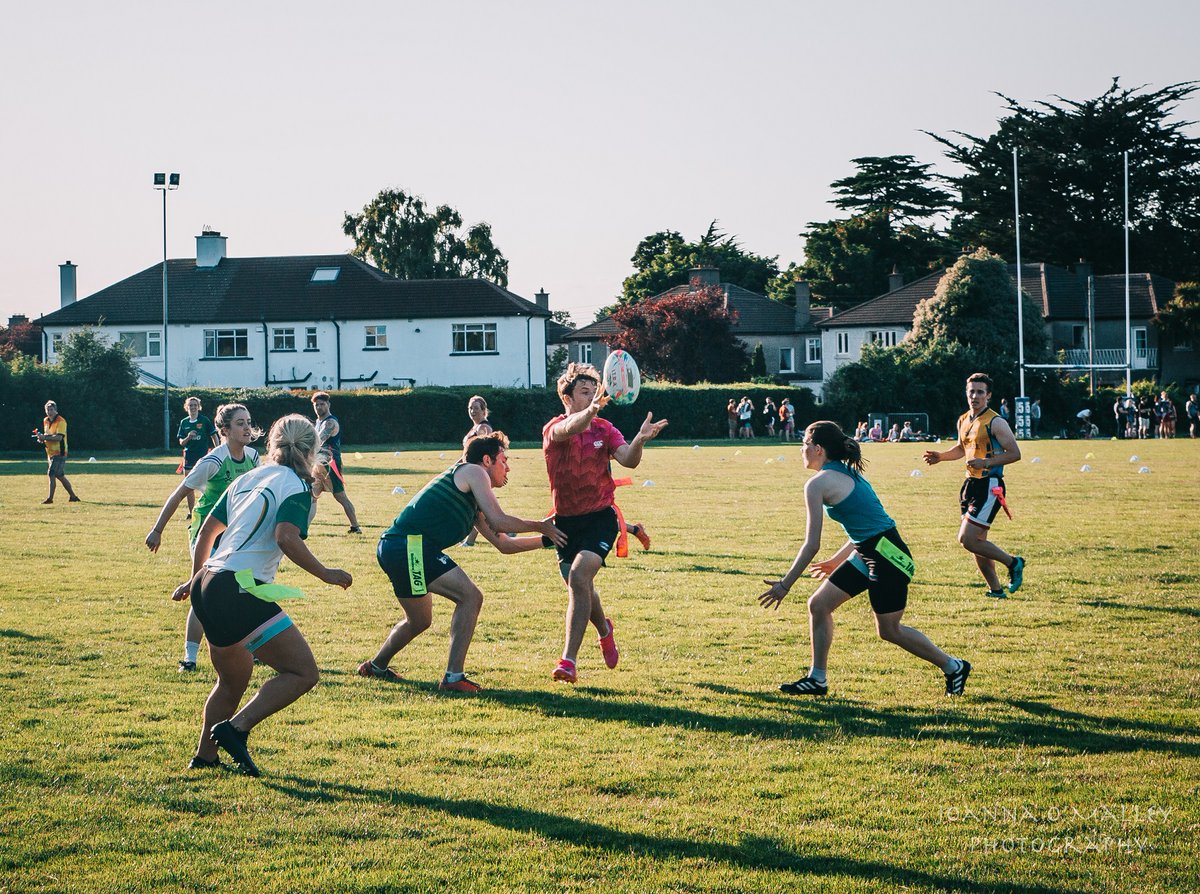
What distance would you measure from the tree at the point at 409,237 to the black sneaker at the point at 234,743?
7313 centimetres

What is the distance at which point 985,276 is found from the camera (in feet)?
204

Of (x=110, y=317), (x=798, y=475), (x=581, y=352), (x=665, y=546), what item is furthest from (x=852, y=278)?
(x=665, y=546)

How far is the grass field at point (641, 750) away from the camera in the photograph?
5.14 m

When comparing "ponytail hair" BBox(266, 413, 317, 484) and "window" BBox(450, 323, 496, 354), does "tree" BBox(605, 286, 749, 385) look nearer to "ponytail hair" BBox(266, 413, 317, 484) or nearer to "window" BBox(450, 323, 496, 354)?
"window" BBox(450, 323, 496, 354)

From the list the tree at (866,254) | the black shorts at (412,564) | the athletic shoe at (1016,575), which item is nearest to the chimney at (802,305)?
the tree at (866,254)

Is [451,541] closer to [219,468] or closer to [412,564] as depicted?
[412,564]

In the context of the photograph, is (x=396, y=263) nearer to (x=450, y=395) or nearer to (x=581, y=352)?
(x=581, y=352)

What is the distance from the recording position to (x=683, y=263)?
99.6 m

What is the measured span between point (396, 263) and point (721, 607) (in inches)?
2749

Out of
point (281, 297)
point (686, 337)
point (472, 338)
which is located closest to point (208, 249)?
point (281, 297)

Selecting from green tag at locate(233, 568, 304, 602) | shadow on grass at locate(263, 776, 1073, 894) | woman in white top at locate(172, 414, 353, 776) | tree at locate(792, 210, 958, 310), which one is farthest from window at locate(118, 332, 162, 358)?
shadow on grass at locate(263, 776, 1073, 894)

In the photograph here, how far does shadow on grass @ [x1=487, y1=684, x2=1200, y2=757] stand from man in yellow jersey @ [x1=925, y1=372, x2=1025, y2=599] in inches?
167

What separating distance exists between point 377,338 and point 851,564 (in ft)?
198

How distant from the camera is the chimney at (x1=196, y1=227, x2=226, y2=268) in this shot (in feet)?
230
